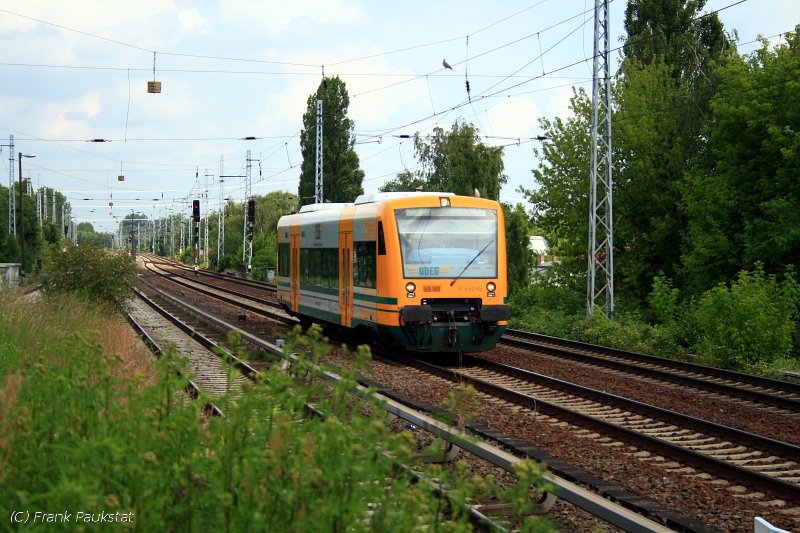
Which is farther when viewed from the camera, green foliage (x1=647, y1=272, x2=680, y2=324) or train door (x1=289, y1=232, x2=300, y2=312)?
train door (x1=289, y1=232, x2=300, y2=312)

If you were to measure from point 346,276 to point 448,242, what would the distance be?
2.85 meters

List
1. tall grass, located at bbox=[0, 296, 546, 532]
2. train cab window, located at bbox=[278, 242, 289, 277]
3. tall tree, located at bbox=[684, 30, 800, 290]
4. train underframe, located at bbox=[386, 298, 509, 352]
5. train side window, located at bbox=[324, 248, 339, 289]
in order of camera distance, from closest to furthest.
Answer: tall grass, located at bbox=[0, 296, 546, 532] → train underframe, located at bbox=[386, 298, 509, 352] → train side window, located at bbox=[324, 248, 339, 289] → train cab window, located at bbox=[278, 242, 289, 277] → tall tree, located at bbox=[684, 30, 800, 290]

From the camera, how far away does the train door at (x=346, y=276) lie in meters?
18.9

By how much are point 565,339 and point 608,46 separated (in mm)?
7352

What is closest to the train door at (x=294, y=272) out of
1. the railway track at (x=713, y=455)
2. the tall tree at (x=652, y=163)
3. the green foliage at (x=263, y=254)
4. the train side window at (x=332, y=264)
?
the train side window at (x=332, y=264)

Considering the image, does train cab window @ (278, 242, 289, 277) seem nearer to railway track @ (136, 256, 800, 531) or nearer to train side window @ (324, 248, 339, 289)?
train side window @ (324, 248, 339, 289)

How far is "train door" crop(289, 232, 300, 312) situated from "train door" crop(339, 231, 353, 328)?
4.26 m

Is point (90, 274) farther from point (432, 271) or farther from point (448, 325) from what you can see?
point (448, 325)

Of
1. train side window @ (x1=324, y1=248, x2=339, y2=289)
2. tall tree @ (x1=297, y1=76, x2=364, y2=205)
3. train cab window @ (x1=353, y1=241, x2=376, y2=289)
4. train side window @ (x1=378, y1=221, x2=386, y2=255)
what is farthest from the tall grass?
tall tree @ (x1=297, y1=76, x2=364, y2=205)

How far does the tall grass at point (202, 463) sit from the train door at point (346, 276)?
13518 mm

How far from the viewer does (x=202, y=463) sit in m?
4.38

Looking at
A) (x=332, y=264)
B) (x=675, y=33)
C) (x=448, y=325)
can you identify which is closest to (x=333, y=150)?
(x=675, y=33)

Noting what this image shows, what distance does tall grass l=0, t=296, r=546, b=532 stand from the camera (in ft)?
12.8

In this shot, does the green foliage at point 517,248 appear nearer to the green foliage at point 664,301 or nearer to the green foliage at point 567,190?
the green foliage at point 567,190
